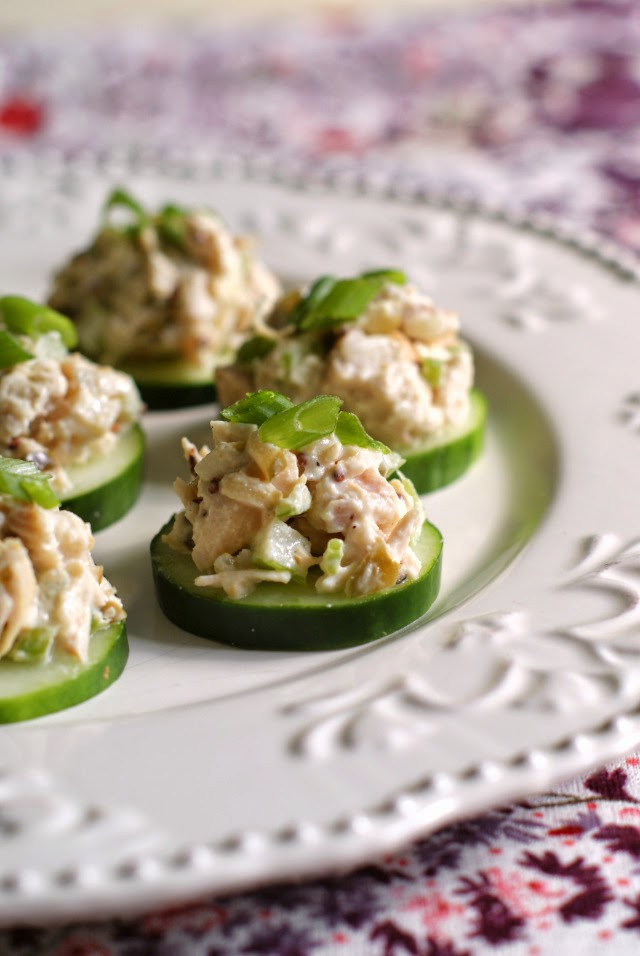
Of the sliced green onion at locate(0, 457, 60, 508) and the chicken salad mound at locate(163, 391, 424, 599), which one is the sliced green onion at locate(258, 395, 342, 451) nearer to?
the chicken salad mound at locate(163, 391, 424, 599)

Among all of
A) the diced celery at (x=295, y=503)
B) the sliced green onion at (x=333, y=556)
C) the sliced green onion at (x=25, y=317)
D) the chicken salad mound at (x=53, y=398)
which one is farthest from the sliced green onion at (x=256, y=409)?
the sliced green onion at (x=25, y=317)

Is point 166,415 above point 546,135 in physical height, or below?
below

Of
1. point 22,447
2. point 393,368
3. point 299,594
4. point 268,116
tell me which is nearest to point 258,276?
point 393,368

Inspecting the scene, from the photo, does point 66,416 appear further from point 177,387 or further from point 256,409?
point 256,409

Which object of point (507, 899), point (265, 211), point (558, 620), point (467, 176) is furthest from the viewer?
point (467, 176)

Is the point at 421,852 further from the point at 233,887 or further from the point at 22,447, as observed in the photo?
the point at 22,447

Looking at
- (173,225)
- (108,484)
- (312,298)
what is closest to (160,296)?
(173,225)

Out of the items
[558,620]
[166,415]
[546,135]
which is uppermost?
[546,135]
